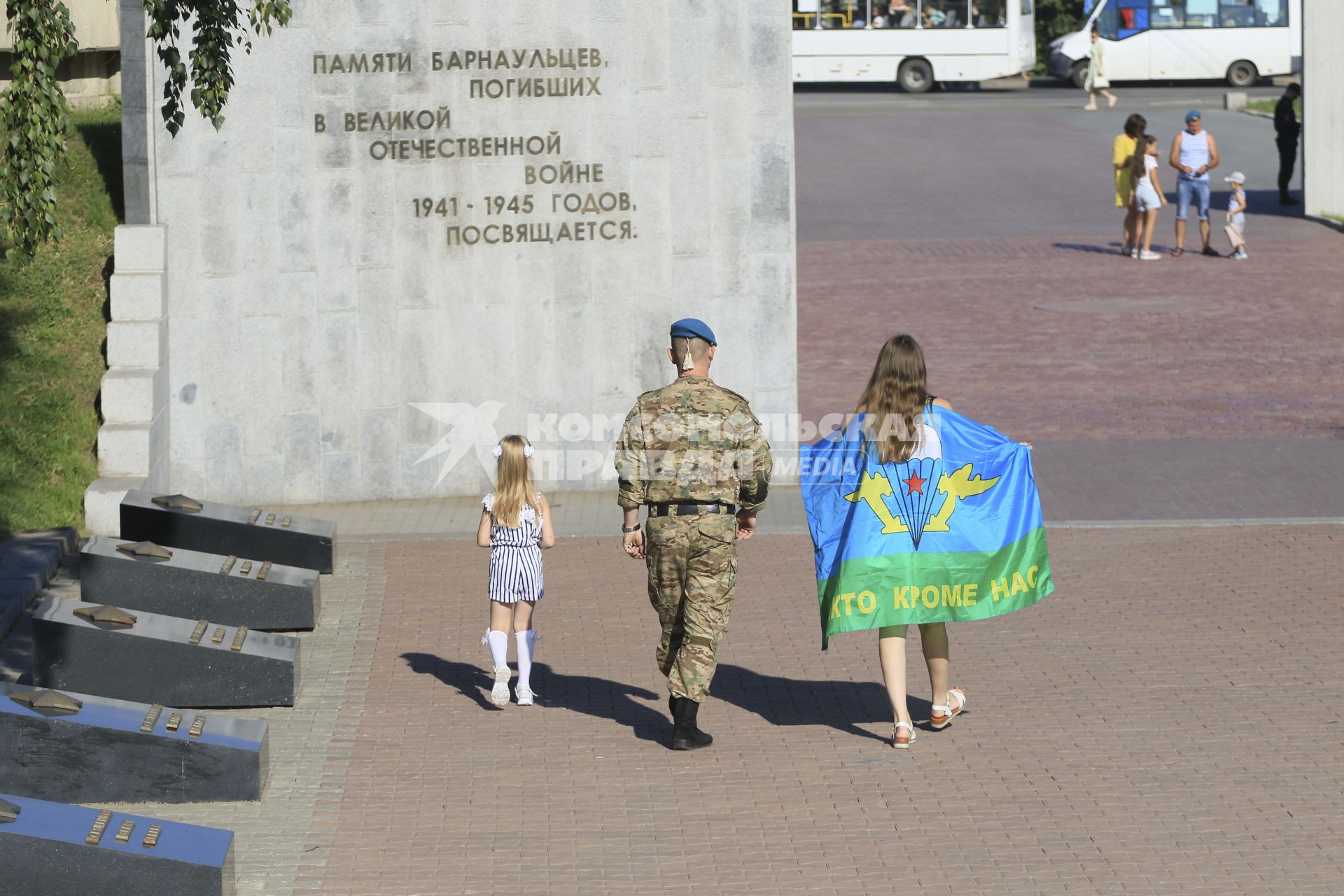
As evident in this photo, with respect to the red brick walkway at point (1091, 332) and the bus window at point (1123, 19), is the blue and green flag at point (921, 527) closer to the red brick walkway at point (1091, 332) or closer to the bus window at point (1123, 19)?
the red brick walkway at point (1091, 332)

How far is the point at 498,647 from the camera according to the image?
838cm

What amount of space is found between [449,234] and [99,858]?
7.73 meters

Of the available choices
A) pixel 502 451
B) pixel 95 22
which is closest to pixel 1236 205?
pixel 95 22

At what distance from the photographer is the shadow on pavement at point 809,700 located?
324 inches

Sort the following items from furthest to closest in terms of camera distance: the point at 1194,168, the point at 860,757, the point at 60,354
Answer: the point at 1194,168, the point at 60,354, the point at 860,757

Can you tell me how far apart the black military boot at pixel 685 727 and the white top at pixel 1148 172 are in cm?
1647

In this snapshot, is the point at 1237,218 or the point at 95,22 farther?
the point at 1237,218

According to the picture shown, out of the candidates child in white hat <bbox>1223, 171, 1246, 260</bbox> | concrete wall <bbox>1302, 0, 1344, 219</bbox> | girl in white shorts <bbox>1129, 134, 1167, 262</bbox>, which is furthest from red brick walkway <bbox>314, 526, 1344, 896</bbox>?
concrete wall <bbox>1302, 0, 1344, 219</bbox>

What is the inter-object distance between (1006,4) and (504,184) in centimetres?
3180

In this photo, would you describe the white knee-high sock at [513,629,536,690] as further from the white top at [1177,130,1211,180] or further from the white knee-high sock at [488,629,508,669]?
the white top at [1177,130,1211,180]

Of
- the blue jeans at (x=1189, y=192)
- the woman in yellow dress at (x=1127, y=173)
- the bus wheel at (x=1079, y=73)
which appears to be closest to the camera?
the woman in yellow dress at (x=1127, y=173)

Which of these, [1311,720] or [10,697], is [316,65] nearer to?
[10,697]

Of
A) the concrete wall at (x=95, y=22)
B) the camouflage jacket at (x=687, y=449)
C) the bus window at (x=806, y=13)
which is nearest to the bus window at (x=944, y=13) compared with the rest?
the bus window at (x=806, y=13)

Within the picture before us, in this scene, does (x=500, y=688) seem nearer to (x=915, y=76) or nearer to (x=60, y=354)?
(x=60, y=354)
